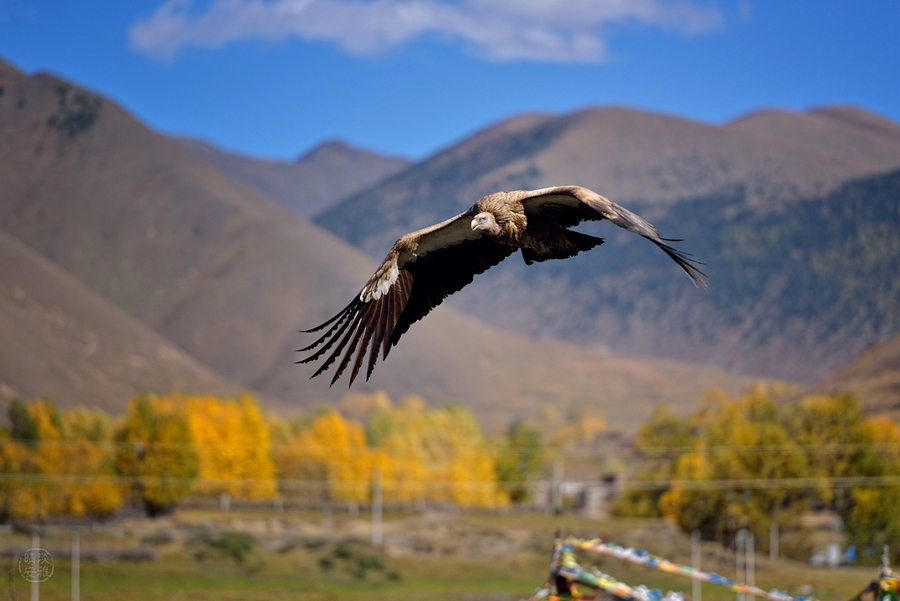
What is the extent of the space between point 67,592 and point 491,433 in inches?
4870

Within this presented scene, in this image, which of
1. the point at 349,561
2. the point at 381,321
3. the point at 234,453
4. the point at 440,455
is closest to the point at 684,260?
the point at 381,321

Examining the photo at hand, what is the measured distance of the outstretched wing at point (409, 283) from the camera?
1800 cm

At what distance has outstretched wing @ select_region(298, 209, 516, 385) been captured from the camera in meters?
18.0

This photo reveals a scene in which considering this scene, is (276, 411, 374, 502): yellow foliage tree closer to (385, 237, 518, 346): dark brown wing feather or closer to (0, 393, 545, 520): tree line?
(0, 393, 545, 520): tree line

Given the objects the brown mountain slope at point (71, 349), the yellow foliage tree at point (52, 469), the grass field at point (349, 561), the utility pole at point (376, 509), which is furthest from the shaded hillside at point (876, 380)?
the brown mountain slope at point (71, 349)

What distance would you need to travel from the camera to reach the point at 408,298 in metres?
18.5

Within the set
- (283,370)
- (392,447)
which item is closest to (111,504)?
(392,447)

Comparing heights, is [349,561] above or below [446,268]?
below

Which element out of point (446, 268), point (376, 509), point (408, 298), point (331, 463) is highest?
point (446, 268)

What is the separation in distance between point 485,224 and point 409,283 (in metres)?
2.10

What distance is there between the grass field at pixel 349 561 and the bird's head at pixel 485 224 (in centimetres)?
2638

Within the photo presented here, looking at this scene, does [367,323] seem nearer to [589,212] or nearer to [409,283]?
[409,283]

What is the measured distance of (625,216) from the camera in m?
14.9

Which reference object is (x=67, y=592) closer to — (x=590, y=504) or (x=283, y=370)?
(x=590, y=504)
